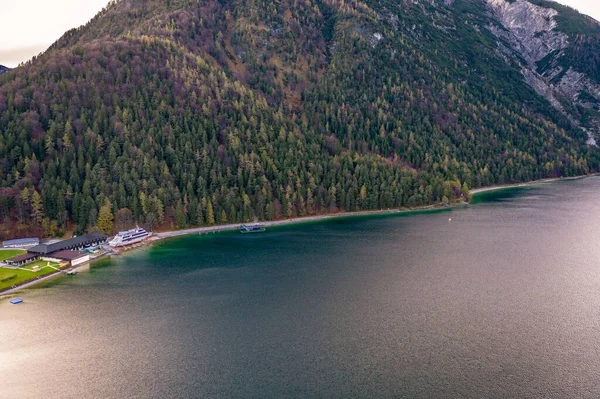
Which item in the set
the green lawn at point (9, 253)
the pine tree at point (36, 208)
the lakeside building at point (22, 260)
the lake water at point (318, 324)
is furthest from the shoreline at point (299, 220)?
the pine tree at point (36, 208)

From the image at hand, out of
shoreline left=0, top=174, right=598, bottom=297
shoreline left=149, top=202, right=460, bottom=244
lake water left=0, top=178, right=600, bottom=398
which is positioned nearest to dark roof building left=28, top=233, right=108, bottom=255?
shoreline left=0, top=174, right=598, bottom=297

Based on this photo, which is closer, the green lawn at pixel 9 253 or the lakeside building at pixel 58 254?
the lakeside building at pixel 58 254

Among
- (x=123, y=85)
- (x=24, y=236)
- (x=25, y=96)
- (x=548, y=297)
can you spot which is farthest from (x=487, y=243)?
(x=25, y=96)

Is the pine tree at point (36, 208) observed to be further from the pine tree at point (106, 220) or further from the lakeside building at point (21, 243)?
the pine tree at point (106, 220)

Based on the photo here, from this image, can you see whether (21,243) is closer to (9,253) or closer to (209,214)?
(9,253)

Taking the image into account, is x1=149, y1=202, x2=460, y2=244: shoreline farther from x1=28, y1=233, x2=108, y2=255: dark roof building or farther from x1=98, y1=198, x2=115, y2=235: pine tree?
x1=98, y1=198, x2=115, y2=235: pine tree

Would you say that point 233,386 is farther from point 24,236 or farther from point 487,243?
point 24,236

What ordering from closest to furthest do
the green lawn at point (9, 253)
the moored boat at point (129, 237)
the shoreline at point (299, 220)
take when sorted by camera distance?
the green lawn at point (9, 253), the moored boat at point (129, 237), the shoreline at point (299, 220)
